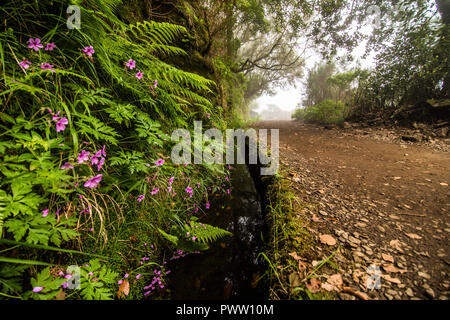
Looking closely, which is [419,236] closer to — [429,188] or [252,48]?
[429,188]

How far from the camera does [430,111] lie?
4.57 meters

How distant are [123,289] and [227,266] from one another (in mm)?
841

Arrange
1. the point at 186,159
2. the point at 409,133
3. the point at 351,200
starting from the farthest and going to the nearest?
the point at 409,133, the point at 186,159, the point at 351,200

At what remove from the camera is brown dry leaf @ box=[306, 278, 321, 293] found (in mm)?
967

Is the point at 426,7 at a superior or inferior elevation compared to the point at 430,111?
superior

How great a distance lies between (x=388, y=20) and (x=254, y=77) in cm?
1219

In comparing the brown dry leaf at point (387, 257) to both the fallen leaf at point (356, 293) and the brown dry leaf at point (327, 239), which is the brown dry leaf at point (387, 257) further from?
the fallen leaf at point (356, 293)

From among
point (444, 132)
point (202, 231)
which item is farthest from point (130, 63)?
point (444, 132)

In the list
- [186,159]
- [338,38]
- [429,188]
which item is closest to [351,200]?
[429,188]

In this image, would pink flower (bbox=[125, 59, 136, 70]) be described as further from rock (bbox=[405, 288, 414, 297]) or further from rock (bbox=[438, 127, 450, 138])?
rock (bbox=[438, 127, 450, 138])

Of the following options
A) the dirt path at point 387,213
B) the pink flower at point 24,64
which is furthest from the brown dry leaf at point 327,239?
the pink flower at point 24,64

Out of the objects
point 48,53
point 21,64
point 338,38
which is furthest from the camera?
point 338,38

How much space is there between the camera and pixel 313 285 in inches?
38.9

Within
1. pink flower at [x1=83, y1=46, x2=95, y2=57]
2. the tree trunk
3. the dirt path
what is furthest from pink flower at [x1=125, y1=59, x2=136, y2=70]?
the tree trunk
